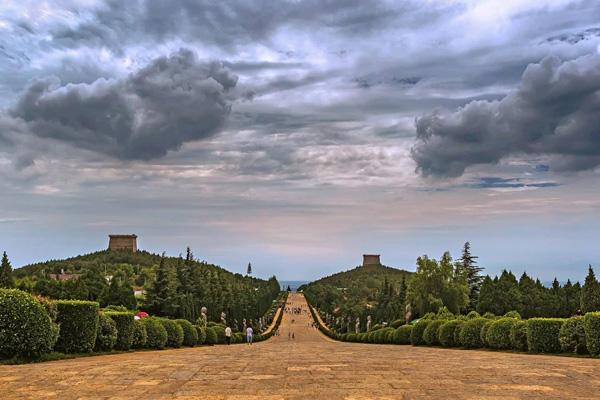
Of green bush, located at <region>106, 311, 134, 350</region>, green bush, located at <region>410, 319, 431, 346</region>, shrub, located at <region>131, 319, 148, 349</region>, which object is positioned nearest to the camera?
green bush, located at <region>106, 311, 134, 350</region>

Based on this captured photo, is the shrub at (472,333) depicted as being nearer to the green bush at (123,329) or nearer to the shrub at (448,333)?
the shrub at (448,333)

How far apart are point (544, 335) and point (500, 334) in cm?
261

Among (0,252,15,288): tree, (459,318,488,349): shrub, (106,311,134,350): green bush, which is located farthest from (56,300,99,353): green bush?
(0,252,15,288): tree

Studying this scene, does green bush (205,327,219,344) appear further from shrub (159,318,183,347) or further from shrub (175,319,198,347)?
shrub (159,318,183,347)

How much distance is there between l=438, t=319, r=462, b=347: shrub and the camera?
2350 cm

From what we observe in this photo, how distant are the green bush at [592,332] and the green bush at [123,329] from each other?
506 inches

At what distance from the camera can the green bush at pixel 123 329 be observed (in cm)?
1750

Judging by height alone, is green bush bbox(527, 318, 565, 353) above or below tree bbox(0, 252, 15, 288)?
below

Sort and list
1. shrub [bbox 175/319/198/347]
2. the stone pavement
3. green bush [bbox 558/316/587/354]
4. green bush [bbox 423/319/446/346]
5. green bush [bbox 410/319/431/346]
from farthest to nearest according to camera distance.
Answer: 1. green bush [bbox 410/319/431/346]
2. shrub [bbox 175/319/198/347]
3. green bush [bbox 423/319/446/346]
4. green bush [bbox 558/316/587/354]
5. the stone pavement

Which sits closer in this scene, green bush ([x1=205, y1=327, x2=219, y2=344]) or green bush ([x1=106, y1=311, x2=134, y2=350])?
green bush ([x1=106, y1=311, x2=134, y2=350])

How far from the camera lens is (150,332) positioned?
66.2 feet

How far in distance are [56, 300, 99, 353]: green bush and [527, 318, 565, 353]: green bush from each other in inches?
496

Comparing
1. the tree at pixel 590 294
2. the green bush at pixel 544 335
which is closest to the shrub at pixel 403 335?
the green bush at pixel 544 335

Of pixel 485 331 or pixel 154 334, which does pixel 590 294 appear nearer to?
pixel 485 331
